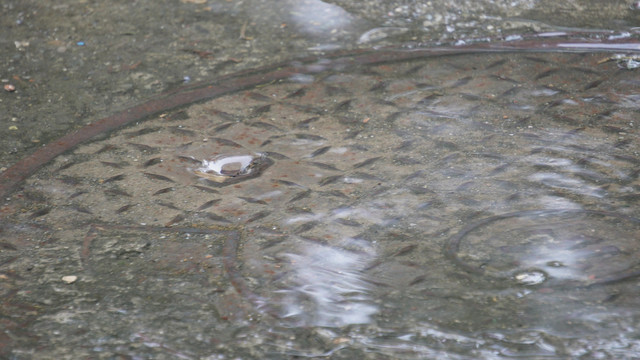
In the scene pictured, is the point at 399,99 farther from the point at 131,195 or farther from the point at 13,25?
the point at 13,25

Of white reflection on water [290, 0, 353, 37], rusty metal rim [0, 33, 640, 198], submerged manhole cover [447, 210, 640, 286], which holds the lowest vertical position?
submerged manhole cover [447, 210, 640, 286]

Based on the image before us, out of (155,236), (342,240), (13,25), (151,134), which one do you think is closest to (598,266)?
(342,240)

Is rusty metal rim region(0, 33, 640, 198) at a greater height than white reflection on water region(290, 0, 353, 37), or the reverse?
white reflection on water region(290, 0, 353, 37)

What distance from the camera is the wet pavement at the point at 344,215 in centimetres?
212

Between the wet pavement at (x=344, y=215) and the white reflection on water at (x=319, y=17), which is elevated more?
the white reflection on water at (x=319, y=17)

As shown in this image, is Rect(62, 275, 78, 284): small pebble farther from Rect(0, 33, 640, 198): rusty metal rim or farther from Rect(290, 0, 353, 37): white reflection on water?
Rect(290, 0, 353, 37): white reflection on water

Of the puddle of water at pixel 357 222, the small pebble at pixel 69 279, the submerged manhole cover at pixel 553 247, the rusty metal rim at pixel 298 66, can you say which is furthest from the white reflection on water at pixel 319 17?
the small pebble at pixel 69 279

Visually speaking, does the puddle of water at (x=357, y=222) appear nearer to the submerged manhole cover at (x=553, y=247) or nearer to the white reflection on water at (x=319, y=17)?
the submerged manhole cover at (x=553, y=247)

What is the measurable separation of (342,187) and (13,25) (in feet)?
8.48

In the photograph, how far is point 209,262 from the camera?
2.45 metres

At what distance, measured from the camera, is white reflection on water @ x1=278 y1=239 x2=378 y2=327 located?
2.18 metres

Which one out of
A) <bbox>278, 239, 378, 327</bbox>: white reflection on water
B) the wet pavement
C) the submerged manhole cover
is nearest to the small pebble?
the wet pavement

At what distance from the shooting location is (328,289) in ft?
7.55

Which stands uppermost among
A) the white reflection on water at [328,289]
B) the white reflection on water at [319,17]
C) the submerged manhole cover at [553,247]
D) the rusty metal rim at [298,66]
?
the white reflection on water at [319,17]
